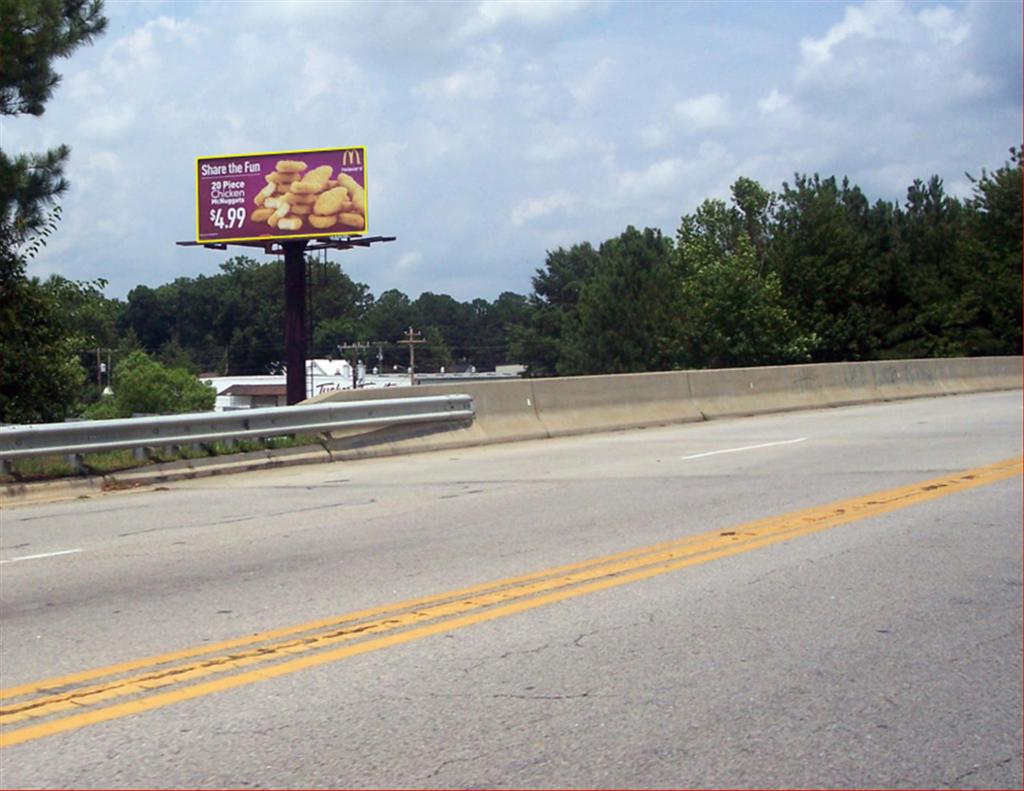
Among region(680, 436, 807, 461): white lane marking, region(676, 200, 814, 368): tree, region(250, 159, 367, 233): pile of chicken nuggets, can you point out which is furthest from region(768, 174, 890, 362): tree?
region(680, 436, 807, 461): white lane marking

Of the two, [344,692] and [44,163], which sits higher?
[44,163]

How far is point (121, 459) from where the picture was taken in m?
14.6

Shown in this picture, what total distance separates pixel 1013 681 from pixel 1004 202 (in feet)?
194

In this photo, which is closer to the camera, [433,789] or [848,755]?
[433,789]

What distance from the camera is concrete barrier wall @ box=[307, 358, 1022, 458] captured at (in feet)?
60.2

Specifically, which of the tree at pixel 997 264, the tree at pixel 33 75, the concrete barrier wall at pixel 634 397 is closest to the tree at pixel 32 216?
the tree at pixel 33 75

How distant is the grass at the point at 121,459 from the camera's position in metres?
13.7

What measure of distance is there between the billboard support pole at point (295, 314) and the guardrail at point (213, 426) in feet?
97.1

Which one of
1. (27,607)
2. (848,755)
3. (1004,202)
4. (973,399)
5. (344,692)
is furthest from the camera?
(1004,202)

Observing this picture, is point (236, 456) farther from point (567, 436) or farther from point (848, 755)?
point (848, 755)

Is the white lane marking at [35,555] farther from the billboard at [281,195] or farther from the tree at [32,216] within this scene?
the billboard at [281,195]

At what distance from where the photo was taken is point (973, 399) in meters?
30.4

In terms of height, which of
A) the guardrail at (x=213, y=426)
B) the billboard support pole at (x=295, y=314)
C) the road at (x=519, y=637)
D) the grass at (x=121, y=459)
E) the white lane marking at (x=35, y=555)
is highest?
the billboard support pole at (x=295, y=314)

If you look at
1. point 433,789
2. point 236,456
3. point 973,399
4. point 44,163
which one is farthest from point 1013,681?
point 973,399
